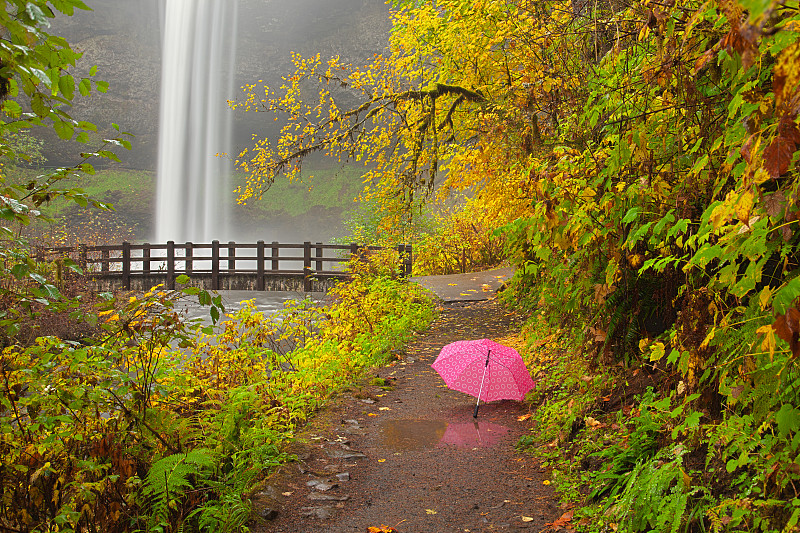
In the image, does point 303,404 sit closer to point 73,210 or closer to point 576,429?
point 576,429

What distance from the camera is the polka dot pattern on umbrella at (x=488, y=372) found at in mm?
5352

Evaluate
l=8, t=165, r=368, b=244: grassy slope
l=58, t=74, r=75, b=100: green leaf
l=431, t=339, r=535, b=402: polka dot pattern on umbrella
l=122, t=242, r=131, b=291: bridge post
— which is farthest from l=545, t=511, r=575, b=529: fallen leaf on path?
l=8, t=165, r=368, b=244: grassy slope

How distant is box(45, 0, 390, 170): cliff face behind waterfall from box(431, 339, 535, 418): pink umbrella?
157 feet

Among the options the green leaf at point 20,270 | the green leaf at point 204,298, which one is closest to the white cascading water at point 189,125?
the green leaf at point 204,298

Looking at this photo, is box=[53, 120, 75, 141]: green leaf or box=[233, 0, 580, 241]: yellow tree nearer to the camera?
box=[53, 120, 75, 141]: green leaf

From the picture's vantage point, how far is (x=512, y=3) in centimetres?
→ 736

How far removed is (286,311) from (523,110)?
382cm

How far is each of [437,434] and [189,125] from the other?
44637mm

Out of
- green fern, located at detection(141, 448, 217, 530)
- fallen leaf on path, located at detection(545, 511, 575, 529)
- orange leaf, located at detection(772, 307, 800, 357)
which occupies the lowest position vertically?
fallen leaf on path, located at detection(545, 511, 575, 529)

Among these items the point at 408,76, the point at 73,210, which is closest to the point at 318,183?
the point at 73,210

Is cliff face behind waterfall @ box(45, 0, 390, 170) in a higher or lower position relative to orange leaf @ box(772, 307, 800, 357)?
higher

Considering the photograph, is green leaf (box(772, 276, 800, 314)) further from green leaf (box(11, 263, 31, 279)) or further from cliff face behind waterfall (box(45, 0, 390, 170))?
cliff face behind waterfall (box(45, 0, 390, 170))

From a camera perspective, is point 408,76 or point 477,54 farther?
point 408,76

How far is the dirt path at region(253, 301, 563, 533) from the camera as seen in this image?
3660mm
